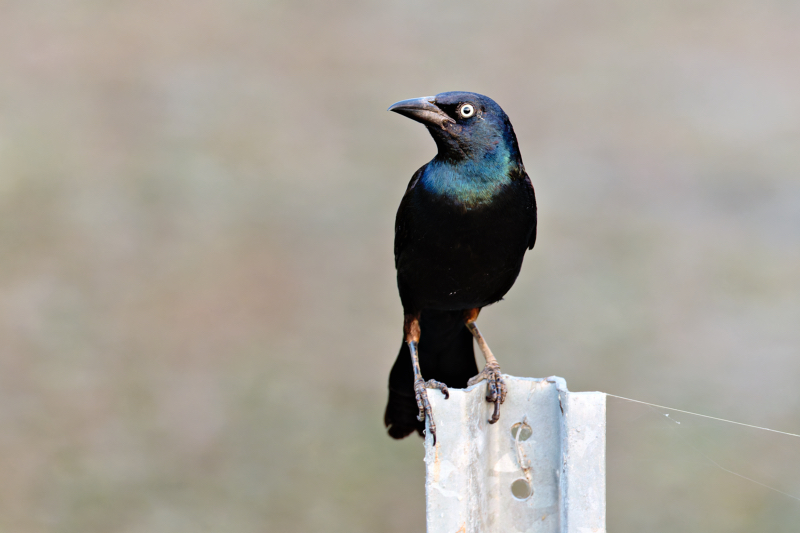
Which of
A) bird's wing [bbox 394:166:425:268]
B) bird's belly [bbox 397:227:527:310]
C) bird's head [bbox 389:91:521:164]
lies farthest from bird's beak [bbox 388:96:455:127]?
bird's belly [bbox 397:227:527:310]

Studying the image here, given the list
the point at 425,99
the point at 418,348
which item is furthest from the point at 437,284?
the point at 425,99

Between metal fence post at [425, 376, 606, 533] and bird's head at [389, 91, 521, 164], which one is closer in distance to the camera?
metal fence post at [425, 376, 606, 533]

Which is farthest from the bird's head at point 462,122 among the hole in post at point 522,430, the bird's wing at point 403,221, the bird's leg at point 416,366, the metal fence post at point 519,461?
the hole in post at point 522,430

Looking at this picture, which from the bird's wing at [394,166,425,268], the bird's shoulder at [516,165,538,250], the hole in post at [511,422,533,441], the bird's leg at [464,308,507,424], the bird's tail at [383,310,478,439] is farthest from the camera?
the bird's tail at [383,310,478,439]

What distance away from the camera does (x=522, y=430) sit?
268 cm

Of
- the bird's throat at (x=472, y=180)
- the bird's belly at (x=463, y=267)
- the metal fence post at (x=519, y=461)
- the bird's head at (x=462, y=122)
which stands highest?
the bird's head at (x=462, y=122)

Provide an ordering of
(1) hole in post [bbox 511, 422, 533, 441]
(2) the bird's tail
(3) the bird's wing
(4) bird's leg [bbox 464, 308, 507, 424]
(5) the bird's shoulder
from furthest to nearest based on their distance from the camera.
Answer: (2) the bird's tail → (3) the bird's wing → (5) the bird's shoulder → (4) bird's leg [bbox 464, 308, 507, 424] → (1) hole in post [bbox 511, 422, 533, 441]

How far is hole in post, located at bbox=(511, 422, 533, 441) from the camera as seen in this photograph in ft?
8.46

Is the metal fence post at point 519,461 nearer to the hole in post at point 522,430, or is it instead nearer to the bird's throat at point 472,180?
the hole in post at point 522,430

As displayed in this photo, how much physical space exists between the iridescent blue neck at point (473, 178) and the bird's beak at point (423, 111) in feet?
0.62

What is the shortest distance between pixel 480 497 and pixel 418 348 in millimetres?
1422

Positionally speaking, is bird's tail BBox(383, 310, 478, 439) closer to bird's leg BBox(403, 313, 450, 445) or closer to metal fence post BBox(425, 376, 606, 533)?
bird's leg BBox(403, 313, 450, 445)

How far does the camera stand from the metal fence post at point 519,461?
2297 mm

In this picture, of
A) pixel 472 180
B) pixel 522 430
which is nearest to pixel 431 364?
pixel 472 180
